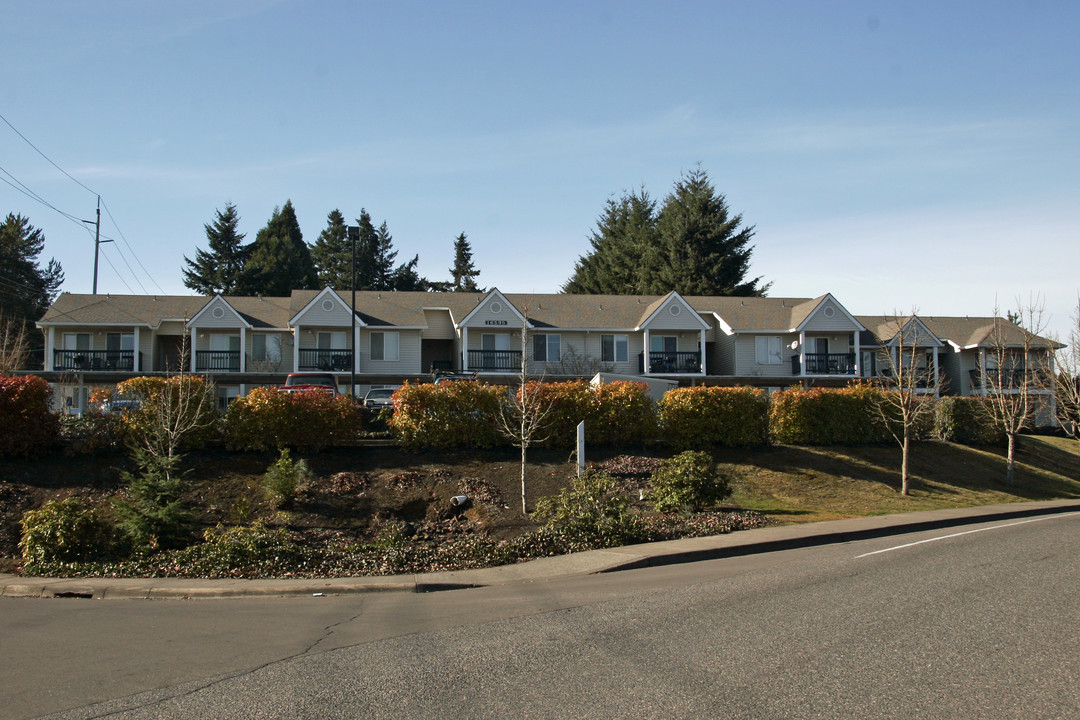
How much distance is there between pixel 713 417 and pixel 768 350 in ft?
84.5

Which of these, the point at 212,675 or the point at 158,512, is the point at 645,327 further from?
the point at 212,675

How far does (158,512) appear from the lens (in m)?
13.0

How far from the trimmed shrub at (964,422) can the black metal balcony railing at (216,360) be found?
3170 cm

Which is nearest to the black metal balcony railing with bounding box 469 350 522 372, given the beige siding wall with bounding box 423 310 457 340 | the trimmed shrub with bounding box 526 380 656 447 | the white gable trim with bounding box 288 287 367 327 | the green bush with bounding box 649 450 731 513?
the beige siding wall with bounding box 423 310 457 340

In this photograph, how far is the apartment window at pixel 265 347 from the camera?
141ft

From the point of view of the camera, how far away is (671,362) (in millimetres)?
44344

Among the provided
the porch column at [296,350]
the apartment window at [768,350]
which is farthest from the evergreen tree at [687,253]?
the porch column at [296,350]

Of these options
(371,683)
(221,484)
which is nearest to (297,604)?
(371,683)

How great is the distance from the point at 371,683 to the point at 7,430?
44.3 ft

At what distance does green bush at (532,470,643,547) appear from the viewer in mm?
14050

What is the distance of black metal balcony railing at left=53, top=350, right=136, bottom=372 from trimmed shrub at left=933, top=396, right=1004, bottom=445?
116 feet

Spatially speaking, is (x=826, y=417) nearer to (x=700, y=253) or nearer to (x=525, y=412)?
(x=525, y=412)

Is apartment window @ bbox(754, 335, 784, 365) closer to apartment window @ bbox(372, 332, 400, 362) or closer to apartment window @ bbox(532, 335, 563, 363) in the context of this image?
apartment window @ bbox(532, 335, 563, 363)

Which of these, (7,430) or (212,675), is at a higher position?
(7,430)
